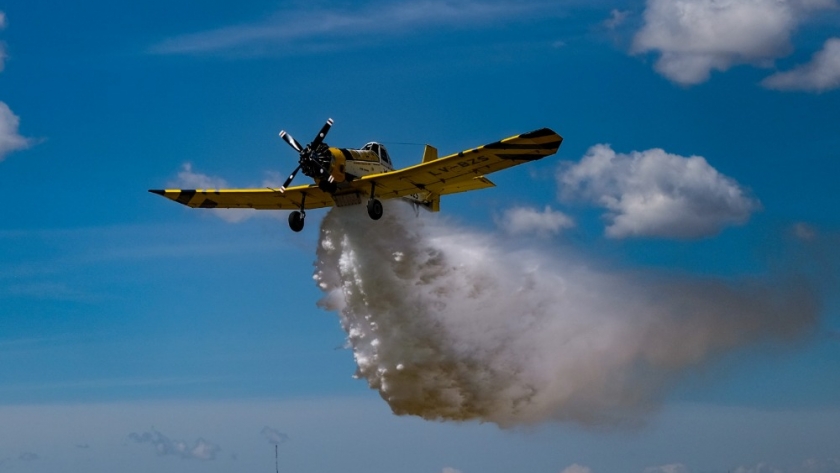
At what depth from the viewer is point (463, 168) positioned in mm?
61344

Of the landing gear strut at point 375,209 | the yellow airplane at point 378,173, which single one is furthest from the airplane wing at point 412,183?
the landing gear strut at point 375,209

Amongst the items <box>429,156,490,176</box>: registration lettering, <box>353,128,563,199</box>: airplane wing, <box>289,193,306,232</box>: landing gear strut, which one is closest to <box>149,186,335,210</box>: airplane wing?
<box>289,193,306,232</box>: landing gear strut

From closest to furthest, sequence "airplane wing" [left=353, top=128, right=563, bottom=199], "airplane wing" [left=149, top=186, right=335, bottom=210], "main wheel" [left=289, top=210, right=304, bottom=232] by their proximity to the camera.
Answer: "airplane wing" [left=353, top=128, right=563, bottom=199] → "main wheel" [left=289, top=210, right=304, bottom=232] → "airplane wing" [left=149, top=186, right=335, bottom=210]

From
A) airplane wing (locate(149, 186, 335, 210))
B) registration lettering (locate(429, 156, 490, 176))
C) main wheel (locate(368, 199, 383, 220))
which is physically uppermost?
airplane wing (locate(149, 186, 335, 210))

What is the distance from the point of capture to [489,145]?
5894 cm

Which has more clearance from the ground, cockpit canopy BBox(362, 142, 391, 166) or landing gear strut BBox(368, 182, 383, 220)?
cockpit canopy BBox(362, 142, 391, 166)

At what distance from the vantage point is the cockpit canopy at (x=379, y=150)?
64062 mm

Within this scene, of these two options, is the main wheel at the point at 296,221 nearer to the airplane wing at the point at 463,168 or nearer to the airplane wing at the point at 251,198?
the airplane wing at the point at 251,198

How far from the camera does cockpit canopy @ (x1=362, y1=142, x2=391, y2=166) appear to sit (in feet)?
210

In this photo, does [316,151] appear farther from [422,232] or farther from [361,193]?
[422,232]

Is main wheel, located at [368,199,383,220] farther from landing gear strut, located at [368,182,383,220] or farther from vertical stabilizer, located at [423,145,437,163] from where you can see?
vertical stabilizer, located at [423,145,437,163]

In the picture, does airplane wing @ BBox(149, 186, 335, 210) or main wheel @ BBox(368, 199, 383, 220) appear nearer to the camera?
main wheel @ BBox(368, 199, 383, 220)

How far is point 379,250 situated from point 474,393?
806 cm

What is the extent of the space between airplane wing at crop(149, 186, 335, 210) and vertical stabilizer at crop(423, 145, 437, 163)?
16.2 feet
